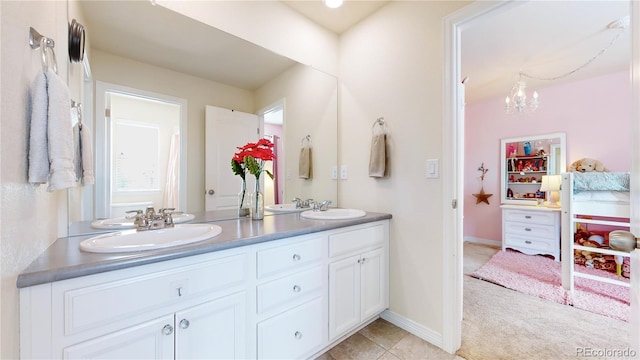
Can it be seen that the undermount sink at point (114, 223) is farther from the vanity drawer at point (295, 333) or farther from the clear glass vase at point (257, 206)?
the vanity drawer at point (295, 333)

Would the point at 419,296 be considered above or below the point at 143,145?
below

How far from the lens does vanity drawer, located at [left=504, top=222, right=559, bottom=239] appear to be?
3.21 meters

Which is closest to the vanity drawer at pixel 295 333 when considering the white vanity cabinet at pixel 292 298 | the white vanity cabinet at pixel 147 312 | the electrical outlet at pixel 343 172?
the white vanity cabinet at pixel 292 298

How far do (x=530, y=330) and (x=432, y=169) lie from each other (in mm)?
1369

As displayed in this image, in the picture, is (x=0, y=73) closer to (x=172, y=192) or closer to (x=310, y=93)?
(x=172, y=192)

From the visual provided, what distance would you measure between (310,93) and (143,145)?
1299 millimetres

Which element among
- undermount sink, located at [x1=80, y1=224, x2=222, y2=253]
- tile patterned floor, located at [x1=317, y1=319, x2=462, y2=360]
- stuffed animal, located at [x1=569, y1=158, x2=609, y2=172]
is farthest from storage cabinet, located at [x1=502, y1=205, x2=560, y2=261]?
undermount sink, located at [x1=80, y1=224, x2=222, y2=253]

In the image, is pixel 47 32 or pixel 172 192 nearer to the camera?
pixel 47 32

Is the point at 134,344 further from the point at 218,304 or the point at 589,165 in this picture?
the point at 589,165

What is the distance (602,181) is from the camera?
226 centimetres

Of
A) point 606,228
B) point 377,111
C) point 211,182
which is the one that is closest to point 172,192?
point 211,182

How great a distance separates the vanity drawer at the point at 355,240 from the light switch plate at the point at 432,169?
1.64 feet

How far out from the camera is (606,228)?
10.1 ft

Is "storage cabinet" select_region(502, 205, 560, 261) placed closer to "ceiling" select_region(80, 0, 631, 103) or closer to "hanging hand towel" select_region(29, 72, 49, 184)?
"ceiling" select_region(80, 0, 631, 103)
